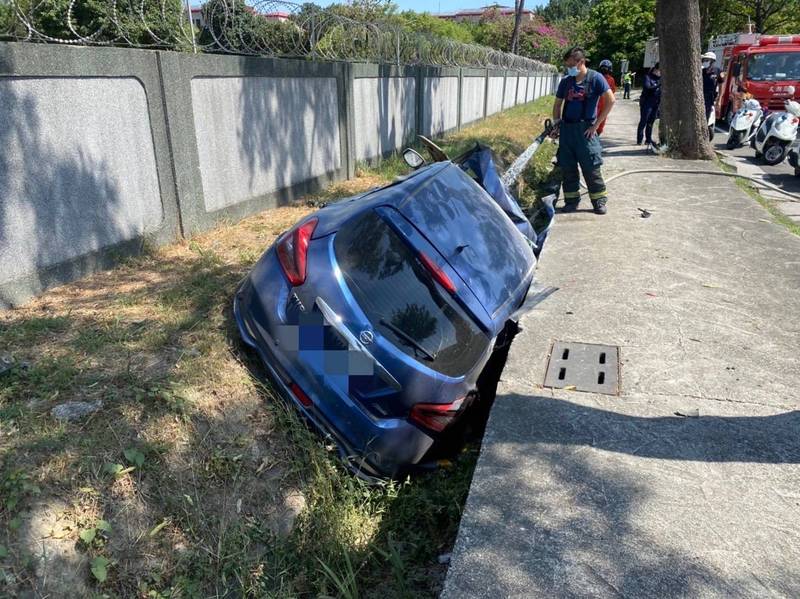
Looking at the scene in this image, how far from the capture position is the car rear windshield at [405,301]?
290 centimetres

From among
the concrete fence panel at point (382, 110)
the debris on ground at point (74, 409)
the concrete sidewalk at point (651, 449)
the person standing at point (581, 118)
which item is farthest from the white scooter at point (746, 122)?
the debris on ground at point (74, 409)

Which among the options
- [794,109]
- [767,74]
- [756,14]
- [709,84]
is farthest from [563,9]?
[794,109]

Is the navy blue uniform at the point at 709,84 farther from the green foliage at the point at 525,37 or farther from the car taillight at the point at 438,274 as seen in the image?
the green foliage at the point at 525,37

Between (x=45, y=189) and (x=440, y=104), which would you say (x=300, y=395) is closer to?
(x=45, y=189)

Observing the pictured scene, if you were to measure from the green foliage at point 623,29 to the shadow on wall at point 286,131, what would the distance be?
4492cm

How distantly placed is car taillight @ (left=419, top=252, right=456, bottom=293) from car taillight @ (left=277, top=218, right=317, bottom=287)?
615 mm

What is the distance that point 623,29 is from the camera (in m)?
46.4

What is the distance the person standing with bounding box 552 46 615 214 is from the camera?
262 inches

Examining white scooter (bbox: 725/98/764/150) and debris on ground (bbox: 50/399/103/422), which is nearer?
debris on ground (bbox: 50/399/103/422)

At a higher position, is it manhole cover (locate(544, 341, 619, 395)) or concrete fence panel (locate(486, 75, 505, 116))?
concrete fence panel (locate(486, 75, 505, 116))

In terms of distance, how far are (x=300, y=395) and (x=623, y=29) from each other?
5168cm

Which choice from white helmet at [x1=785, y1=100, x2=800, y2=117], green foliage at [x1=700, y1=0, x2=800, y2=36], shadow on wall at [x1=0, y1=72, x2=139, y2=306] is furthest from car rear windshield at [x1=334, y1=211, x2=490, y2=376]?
green foliage at [x1=700, y1=0, x2=800, y2=36]

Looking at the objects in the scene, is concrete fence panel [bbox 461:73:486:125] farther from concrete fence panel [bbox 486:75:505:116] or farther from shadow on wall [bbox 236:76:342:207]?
shadow on wall [bbox 236:76:342:207]

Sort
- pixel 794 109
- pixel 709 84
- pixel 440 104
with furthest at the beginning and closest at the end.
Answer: pixel 440 104 < pixel 709 84 < pixel 794 109
